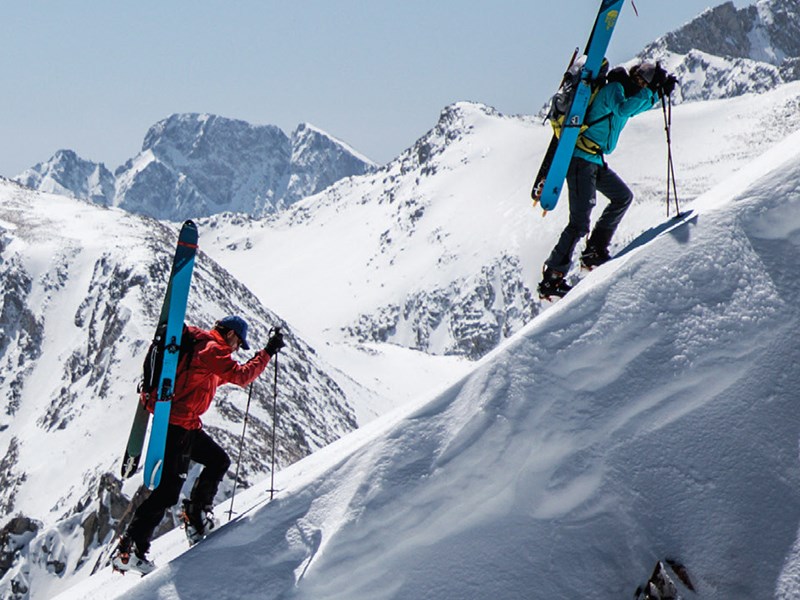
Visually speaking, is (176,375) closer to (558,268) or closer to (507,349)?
(507,349)

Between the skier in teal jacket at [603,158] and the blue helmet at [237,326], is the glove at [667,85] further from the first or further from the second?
the blue helmet at [237,326]

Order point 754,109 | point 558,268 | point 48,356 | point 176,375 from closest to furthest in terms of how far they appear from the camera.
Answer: point 176,375 < point 558,268 < point 48,356 < point 754,109

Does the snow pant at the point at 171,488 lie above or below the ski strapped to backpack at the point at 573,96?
below

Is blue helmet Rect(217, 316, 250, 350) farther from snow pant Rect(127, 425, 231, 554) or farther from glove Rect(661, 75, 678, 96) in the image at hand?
glove Rect(661, 75, 678, 96)

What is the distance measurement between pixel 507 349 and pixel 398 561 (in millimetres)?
2458

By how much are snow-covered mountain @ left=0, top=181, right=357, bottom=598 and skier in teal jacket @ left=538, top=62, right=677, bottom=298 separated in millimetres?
24903

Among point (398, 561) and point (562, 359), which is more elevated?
point (562, 359)

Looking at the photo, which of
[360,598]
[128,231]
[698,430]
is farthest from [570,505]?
[128,231]

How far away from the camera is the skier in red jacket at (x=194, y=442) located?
9438 mm

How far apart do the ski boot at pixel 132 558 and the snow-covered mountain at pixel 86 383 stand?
2466 centimetres

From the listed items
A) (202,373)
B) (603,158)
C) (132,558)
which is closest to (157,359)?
(202,373)

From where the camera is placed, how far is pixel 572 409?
8.48 metres

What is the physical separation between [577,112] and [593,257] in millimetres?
2054

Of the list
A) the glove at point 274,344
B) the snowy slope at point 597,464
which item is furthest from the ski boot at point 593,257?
the glove at point 274,344
